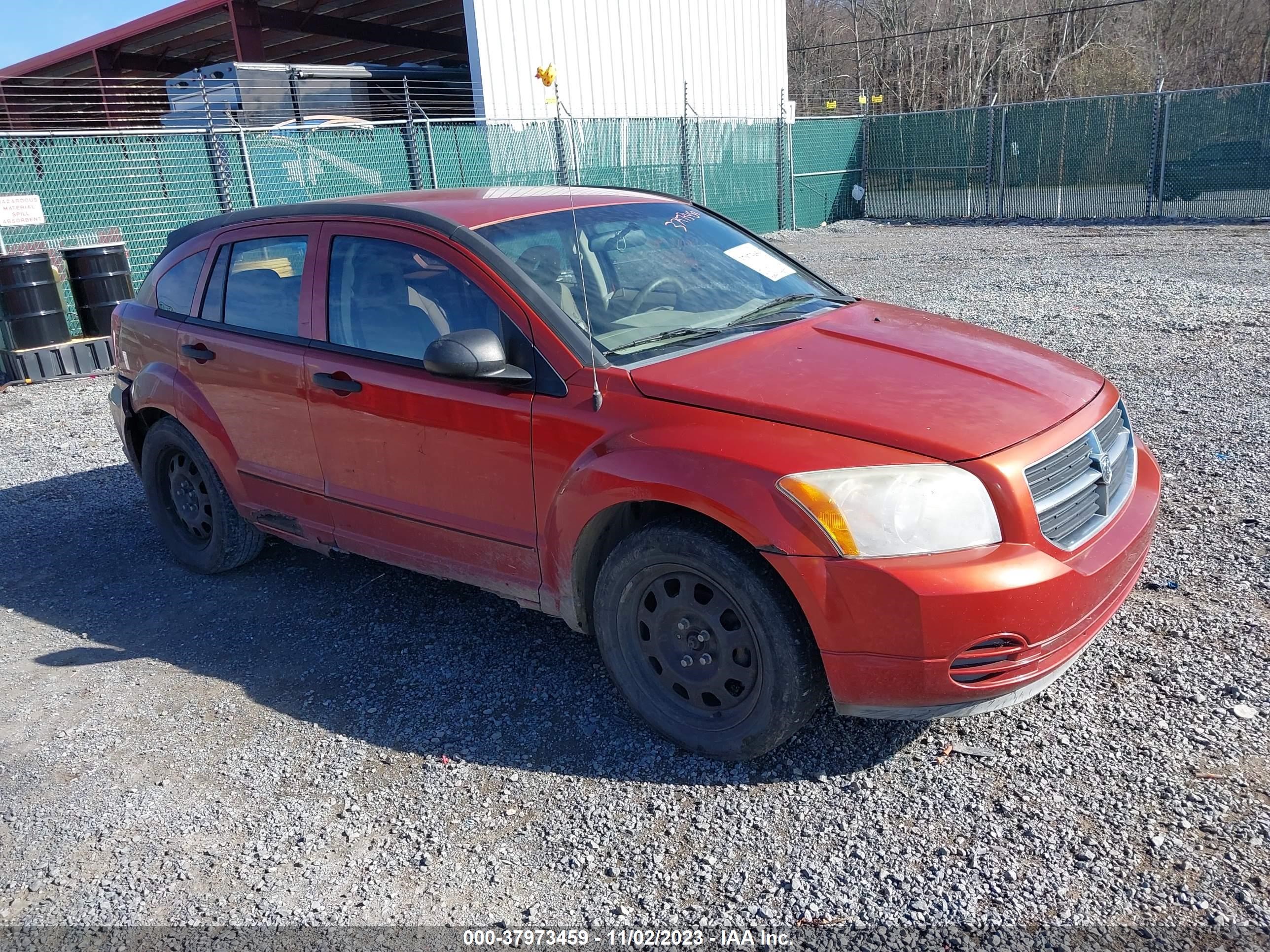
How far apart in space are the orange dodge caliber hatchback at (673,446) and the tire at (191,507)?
5.6 inches

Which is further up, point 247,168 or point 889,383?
point 247,168

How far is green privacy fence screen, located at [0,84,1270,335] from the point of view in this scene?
488 inches

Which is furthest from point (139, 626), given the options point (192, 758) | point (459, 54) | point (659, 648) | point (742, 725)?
point (459, 54)

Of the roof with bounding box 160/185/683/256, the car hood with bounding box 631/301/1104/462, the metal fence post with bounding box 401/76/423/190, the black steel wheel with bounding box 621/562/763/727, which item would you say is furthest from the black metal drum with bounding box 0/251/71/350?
the black steel wheel with bounding box 621/562/763/727

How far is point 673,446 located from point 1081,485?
1.29 m

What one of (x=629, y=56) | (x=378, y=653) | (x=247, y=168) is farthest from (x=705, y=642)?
(x=629, y=56)

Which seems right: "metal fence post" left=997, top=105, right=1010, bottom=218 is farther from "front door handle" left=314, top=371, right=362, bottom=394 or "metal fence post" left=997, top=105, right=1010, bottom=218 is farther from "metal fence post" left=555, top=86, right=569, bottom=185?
"front door handle" left=314, top=371, right=362, bottom=394

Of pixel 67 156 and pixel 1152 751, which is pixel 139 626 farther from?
pixel 67 156

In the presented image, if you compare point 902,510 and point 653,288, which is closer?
point 902,510

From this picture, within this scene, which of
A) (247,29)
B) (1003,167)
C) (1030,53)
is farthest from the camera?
(1030,53)

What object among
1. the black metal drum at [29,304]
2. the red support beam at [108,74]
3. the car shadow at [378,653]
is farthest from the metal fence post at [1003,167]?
the red support beam at [108,74]

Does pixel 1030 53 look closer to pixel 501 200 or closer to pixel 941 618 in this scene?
pixel 501 200

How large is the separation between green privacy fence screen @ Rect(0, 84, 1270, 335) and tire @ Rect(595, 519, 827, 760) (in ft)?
31.0

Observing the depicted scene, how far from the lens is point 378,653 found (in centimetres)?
413
